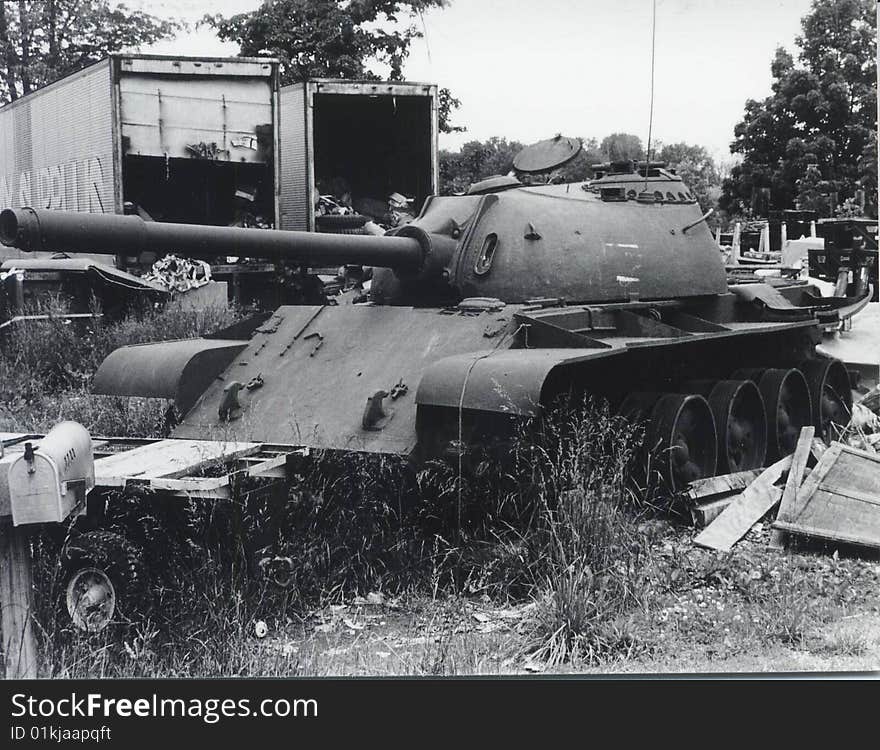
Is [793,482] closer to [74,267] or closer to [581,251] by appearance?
[581,251]

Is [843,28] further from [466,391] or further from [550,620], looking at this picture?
[550,620]

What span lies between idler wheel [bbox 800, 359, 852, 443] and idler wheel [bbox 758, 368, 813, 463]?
0.73 feet

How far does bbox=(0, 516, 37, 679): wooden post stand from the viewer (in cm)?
390

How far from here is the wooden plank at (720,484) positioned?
6.68 m

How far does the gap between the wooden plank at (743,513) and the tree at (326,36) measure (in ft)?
11.1

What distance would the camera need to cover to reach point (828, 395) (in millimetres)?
8914

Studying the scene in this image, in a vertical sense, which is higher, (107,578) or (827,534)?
(107,578)

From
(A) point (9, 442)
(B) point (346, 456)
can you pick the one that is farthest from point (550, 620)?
(A) point (9, 442)

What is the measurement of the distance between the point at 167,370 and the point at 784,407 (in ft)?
15.0

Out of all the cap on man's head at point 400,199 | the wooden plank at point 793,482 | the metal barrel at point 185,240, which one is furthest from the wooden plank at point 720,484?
the cap on man's head at point 400,199

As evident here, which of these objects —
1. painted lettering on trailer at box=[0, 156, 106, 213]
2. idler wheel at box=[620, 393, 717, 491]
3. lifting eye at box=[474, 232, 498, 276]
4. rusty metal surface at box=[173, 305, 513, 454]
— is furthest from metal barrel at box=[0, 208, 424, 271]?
painted lettering on trailer at box=[0, 156, 106, 213]

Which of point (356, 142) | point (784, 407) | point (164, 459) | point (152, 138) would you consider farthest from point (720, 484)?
point (356, 142)

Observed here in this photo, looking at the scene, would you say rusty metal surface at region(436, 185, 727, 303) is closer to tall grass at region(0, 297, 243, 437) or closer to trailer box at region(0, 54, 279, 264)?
tall grass at region(0, 297, 243, 437)

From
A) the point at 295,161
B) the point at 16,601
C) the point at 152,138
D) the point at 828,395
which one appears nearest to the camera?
the point at 16,601
